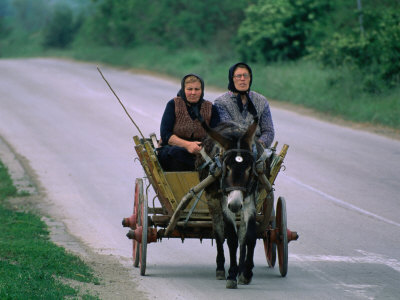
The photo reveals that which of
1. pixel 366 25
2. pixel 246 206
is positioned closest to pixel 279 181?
pixel 246 206

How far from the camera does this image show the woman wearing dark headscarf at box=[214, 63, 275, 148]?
891 cm

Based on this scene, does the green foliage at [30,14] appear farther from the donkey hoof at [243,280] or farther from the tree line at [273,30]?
the donkey hoof at [243,280]

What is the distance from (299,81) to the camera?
1150 inches

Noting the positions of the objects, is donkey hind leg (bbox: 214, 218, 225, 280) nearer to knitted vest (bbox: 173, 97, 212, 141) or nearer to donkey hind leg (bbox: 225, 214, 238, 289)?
donkey hind leg (bbox: 225, 214, 238, 289)

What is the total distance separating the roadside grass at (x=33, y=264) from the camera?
7.39m

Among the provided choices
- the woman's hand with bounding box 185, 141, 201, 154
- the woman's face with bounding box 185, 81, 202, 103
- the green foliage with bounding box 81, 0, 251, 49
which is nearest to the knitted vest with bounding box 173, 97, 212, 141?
the woman's face with bounding box 185, 81, 202, 103

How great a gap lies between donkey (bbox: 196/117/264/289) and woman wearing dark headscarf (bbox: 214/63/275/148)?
730mm

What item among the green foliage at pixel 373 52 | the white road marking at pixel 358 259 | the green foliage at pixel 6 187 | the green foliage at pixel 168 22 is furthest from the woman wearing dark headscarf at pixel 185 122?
the green foliage at pixel 168 22

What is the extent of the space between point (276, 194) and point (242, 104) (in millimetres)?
5508

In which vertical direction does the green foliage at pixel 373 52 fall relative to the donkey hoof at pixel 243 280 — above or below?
above

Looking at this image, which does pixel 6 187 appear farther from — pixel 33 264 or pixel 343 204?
pixel 33 264

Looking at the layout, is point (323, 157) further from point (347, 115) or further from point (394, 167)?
point (347, 115)

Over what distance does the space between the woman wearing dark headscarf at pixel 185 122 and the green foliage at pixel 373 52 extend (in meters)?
16.7

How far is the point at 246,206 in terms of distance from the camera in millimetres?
7930
